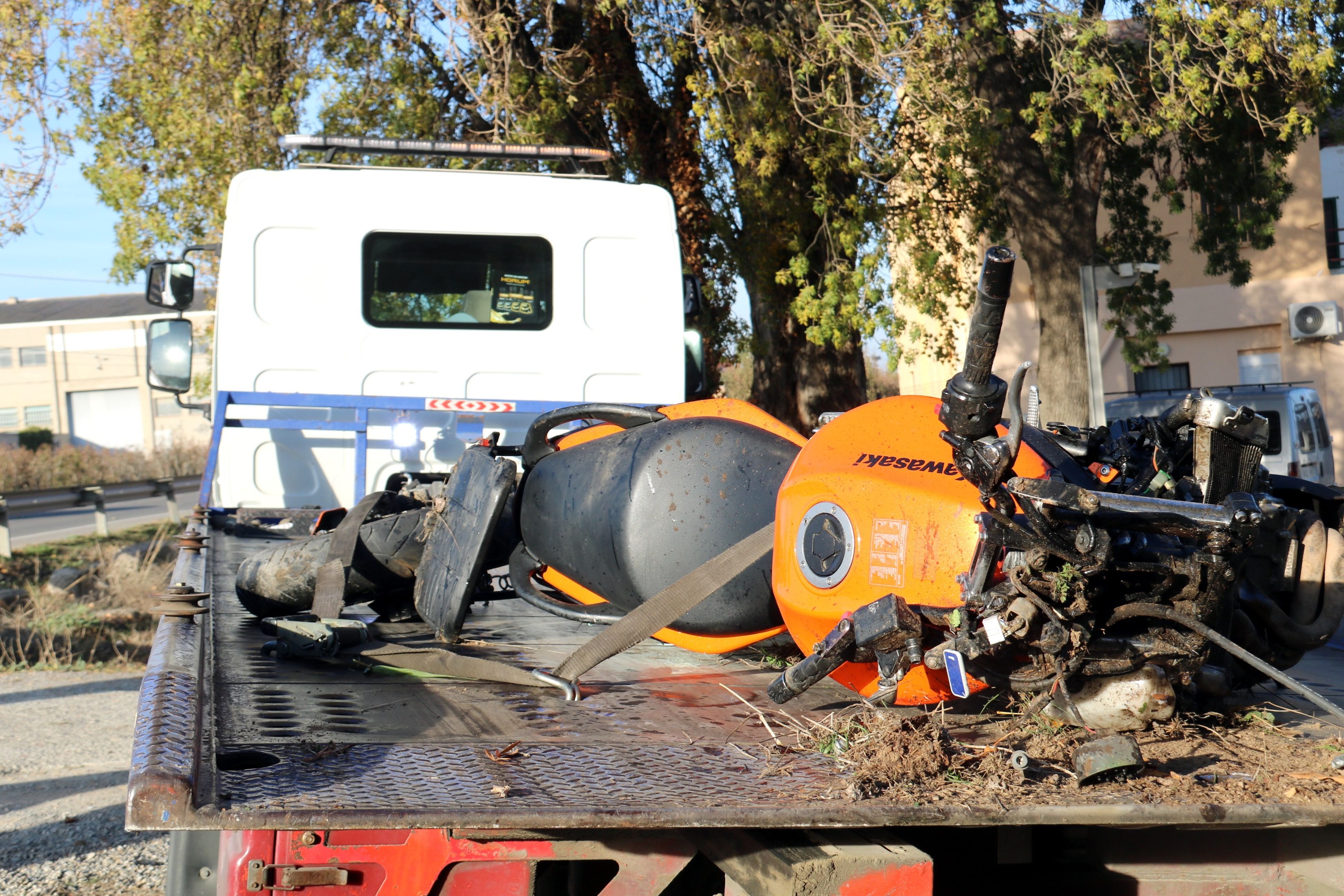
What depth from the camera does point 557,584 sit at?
12.0 ft

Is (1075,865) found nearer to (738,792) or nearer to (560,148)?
(738,792)

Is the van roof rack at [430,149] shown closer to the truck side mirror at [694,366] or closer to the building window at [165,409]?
the truck side mirror at [694,366]

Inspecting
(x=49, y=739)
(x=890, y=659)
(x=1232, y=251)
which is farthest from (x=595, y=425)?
(x=1232, y=251)

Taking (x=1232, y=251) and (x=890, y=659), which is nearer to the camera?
(x=890, y=659)

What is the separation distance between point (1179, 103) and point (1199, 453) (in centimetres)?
759

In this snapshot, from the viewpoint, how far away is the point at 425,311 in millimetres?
6141

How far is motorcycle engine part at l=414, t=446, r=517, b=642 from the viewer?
10.9 feet

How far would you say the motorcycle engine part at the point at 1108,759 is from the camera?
7.10ft

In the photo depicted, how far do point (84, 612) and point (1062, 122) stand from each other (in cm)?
971

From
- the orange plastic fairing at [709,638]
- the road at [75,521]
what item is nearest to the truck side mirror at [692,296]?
the orange plastic fairing at [709,638]

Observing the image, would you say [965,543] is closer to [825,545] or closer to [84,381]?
[825,545]

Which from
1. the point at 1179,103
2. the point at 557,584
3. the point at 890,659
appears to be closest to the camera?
the point at 890,659

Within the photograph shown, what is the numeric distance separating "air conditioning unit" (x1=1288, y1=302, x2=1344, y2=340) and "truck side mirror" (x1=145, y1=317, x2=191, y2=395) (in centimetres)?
1966

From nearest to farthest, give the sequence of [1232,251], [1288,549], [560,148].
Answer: [1288,549] < [560,148] < [1232,251]
